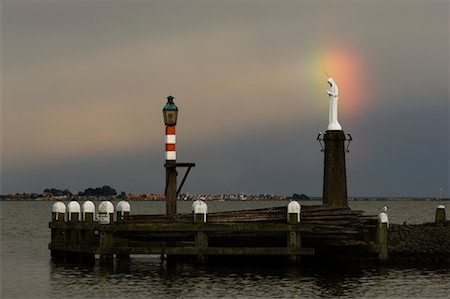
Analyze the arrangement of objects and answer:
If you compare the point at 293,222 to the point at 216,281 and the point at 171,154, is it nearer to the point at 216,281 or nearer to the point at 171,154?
the point at 216,281

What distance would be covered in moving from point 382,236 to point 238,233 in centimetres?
491

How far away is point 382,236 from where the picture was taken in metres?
34.6

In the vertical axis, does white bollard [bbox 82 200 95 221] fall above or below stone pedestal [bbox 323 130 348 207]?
below

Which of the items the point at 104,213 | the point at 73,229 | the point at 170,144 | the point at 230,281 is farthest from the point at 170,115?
the point at 230,281

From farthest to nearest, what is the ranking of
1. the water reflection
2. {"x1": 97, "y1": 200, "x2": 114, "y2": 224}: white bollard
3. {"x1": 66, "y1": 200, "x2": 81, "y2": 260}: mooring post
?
{"x1": 66, "y1": 200, "x2": 81, "y2": 260}: mooring post
{"x1": 97, "y1": 200, "x2": 114, "y2": 224}: white bollard
the water reflection

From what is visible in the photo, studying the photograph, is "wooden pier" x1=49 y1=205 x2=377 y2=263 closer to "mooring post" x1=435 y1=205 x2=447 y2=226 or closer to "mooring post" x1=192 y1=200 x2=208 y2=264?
"mooring post" x1=192 y1=200 x2=208 y2=264

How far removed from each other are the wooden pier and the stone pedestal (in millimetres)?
2875

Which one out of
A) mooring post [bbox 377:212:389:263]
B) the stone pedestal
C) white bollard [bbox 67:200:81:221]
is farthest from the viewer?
the stone pedestal

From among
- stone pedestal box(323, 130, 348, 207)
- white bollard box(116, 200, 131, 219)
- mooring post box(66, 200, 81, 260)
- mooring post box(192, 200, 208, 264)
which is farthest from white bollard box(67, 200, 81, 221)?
stone pedestal box(323, 130, 348, 207)

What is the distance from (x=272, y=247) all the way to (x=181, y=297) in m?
6.51

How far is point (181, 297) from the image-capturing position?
2812cm

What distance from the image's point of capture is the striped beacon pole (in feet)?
119

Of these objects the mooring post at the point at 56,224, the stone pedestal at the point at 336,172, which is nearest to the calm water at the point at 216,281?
the mooring post at the point at 56,224

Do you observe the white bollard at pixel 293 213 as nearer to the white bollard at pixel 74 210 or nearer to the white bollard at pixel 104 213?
the white bollard at pixel 104 213
